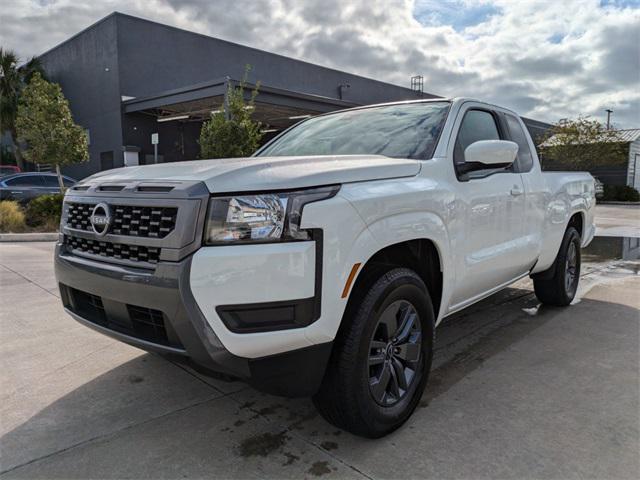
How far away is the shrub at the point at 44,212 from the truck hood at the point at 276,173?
10540 mm

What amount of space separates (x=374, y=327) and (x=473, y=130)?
1.95m

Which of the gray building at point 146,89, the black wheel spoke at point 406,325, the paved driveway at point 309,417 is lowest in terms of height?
the paved driveway at point 309,417

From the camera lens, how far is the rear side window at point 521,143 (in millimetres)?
4183

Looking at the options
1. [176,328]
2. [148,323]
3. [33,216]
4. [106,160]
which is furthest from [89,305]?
[106,160]

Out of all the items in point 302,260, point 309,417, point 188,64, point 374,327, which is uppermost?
point 188,64

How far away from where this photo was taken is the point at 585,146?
28234mm

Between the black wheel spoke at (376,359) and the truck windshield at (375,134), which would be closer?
the black wheel spoke at (376,359)

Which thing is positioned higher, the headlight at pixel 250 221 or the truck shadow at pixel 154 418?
the headlight at pixel 250 221

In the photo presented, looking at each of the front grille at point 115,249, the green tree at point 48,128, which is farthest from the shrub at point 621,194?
the front grille at point 115,249

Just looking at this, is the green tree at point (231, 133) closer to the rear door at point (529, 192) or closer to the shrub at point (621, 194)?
the rear door at point (529, 192)

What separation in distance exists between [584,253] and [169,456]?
8500 millimetres

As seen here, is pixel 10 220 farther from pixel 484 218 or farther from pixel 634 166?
pixel 634 166

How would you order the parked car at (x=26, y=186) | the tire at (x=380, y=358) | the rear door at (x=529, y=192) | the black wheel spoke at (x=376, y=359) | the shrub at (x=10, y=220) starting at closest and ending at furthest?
the tire at (x=380, y=358), the black wheel spoke at (x=376, y=359), the rear door at (x=529, y=192), the shrub at (x=10, y=220), the parked car at (x=26, y=186)

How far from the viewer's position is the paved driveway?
7.69ft
